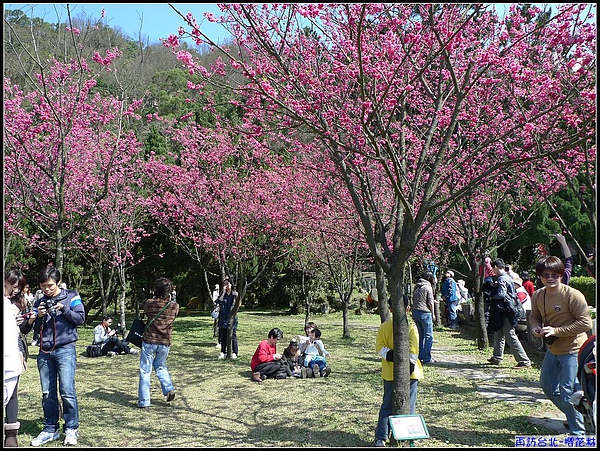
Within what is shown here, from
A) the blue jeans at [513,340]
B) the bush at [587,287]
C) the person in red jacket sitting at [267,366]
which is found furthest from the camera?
the bush at [587,287]

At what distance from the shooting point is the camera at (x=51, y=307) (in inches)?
174

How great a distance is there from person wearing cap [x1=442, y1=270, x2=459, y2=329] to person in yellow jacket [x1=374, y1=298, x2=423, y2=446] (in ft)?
29.3

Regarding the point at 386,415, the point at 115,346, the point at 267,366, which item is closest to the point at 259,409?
the point at 267,366

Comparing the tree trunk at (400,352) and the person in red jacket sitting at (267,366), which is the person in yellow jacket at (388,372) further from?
the person in red jacket sitting at (267,366)

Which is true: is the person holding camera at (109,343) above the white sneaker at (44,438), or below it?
above

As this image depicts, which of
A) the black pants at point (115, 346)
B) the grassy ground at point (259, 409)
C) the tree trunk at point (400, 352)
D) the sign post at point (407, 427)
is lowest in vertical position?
the grassy ground at point (259, 409)

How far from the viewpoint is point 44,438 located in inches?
175

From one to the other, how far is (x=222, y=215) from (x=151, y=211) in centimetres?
425

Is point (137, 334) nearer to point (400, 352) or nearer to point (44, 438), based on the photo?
point (44, 438)

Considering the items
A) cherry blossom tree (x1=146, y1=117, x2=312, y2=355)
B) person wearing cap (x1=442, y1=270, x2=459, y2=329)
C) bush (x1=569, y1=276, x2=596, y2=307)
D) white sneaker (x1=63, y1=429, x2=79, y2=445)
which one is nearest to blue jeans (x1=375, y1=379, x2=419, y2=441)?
white sneaker (x1=63, y1=429, x2=79, y2=445)

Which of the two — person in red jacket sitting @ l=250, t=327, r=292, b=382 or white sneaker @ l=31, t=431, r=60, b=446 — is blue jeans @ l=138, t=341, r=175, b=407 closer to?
white sneaker @ l=31, t=431, r=60, b=446

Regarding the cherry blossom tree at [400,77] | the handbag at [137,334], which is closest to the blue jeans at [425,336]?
the cherry blossom tree at [400,77]

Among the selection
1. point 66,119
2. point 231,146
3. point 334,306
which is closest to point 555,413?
point 66,119

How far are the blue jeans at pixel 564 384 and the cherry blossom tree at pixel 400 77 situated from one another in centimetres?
118
